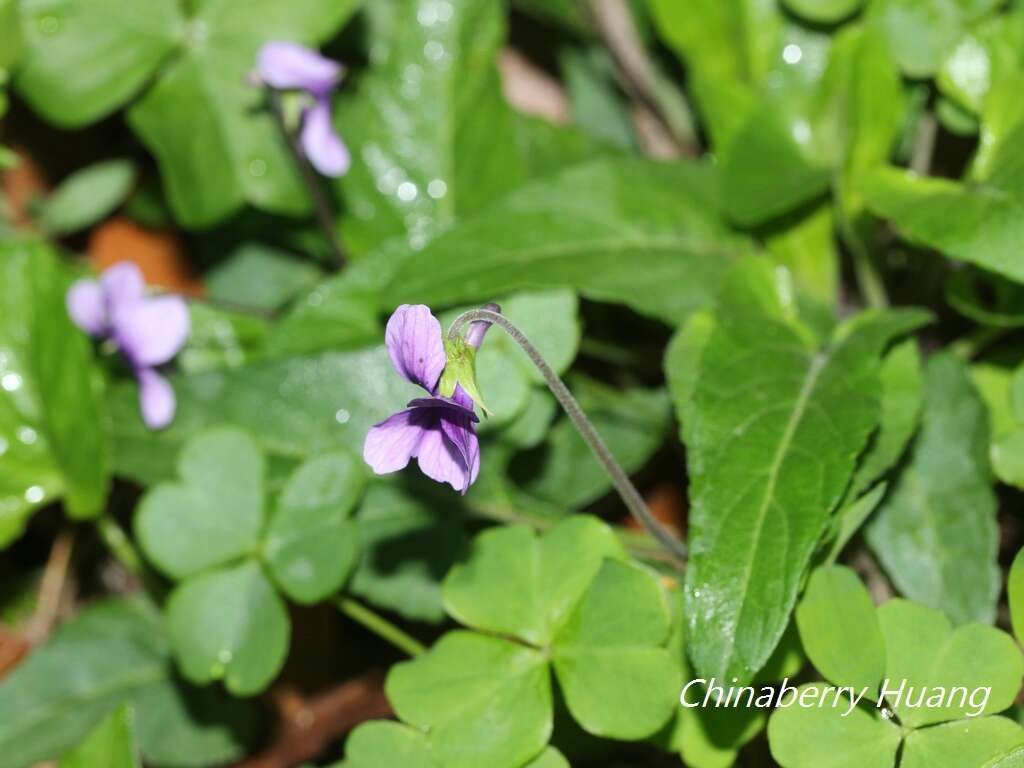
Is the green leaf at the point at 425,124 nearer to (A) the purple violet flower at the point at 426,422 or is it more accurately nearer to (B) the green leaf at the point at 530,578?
(B) the green leaf at the point at 530,578

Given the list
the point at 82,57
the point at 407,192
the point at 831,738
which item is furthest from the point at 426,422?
the point at 82,57

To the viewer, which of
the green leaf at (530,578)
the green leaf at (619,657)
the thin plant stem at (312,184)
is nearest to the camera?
the green leaf at (619,657)

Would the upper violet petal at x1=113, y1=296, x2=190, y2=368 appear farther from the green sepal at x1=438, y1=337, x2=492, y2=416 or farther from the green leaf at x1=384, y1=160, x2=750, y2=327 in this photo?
the green sepal at x1=438, y1=337, x2=492, y2=416

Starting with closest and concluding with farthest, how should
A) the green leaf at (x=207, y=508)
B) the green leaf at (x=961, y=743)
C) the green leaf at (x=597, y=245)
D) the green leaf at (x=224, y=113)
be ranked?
1. the green leaf at (x=961, y=743)
2. the green leaf at (x=207, y=508)
3. the green leaf at (x=597, y=245)
4. the green leaf at (x=224, y=113)

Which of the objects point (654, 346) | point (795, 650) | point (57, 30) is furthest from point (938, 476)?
point (57, 30)

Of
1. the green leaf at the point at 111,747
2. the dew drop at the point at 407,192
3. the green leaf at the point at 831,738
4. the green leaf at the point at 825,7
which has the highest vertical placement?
the green leaf at the point at 825,7

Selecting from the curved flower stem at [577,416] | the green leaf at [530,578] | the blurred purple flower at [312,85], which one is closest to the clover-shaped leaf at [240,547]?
the green leaf at [530,578]

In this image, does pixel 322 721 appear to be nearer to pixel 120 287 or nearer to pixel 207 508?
pixel 207 508
